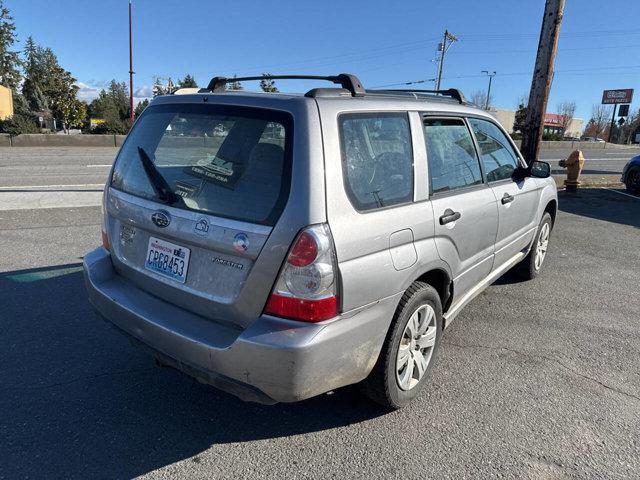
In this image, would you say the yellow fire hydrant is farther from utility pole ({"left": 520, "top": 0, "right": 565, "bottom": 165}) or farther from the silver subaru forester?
the silver subaru forester

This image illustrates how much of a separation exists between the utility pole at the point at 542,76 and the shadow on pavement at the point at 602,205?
1.46 m

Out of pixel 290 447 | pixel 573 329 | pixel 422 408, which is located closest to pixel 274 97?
pixel 290 447

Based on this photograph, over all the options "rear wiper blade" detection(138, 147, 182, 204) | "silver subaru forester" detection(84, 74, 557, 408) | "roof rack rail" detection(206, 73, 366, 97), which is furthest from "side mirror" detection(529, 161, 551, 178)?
"rear wiper blade" detection(138, 147, 182, 204)

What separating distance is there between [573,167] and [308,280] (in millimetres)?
11200

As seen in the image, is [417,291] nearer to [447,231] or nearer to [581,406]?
[447,231]

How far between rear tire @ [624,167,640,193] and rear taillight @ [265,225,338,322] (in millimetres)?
12685

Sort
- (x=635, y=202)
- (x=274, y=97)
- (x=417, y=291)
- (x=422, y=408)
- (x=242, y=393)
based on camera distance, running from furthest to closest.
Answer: (x=635, y=202), (x=422, y=408), (x=417, y=291), (x=274, y=97), (x=242, y=393)

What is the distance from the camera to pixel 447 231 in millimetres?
3018

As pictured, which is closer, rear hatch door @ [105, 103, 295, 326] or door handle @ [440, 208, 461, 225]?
rear hatch door @ [105, 103, 295, 326]

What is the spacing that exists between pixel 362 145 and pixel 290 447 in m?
1.65

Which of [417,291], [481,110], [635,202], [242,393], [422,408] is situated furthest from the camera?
[635,202]

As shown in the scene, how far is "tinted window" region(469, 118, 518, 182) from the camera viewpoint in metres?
3.84

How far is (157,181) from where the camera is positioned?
2.70 m

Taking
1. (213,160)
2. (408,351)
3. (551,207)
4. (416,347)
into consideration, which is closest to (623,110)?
(551,207)
